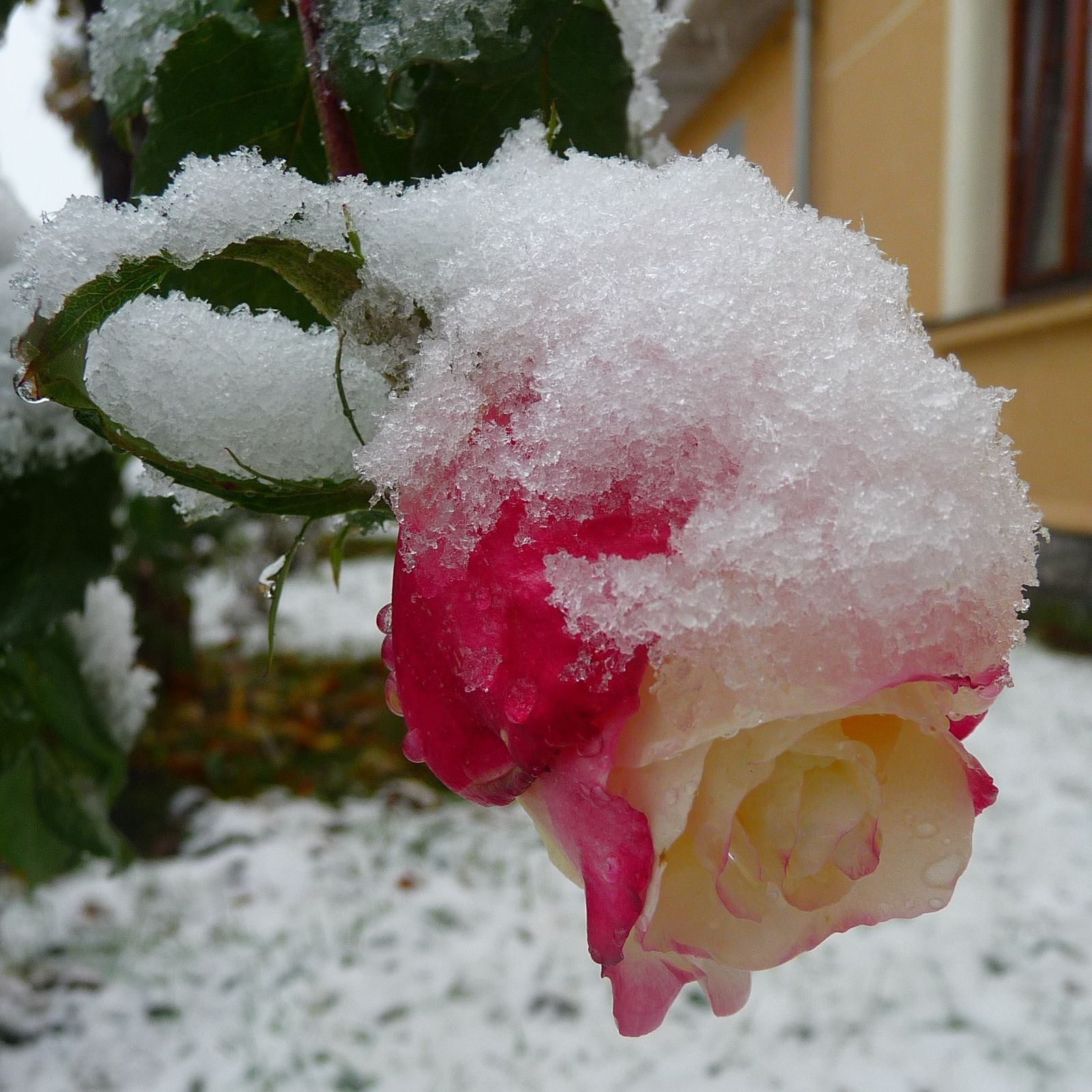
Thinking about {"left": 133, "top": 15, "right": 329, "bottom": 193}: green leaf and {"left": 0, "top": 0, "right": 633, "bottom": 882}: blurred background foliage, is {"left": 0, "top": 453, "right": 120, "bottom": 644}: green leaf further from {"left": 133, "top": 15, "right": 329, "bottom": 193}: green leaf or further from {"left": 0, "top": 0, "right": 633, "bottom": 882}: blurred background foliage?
{"left": 133, "top": 15, "right": 329, "bottom": 193}: green leaf

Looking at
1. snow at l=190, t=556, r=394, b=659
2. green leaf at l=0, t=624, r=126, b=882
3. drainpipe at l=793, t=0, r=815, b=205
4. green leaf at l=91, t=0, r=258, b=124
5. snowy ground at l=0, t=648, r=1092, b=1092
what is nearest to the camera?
green leaf at l=91, t=0, r=258, b=124

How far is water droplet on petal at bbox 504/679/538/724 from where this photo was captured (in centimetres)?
20

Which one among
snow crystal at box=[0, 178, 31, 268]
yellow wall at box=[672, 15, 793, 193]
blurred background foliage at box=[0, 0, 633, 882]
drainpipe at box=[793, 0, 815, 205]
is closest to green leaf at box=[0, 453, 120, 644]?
blurred background foliage at box=[0, 0, 633, 882]

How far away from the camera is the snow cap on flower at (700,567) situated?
7.6 inches

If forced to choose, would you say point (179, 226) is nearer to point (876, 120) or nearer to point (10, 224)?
point (10, 224)

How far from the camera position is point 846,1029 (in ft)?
4.99

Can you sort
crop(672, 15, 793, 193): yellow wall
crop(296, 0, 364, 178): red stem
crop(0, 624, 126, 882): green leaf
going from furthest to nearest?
crop(672, 15, 793, 193): yellow wall, crop(0, 624, 126, 882): green leaf, crop(296, 0, 364, 178): red stem

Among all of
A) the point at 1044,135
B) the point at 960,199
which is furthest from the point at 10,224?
the point at 1044,135

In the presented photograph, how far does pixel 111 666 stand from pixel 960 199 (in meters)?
3.02

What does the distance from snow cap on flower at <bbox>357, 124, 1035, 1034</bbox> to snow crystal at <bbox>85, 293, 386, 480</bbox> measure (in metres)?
0.05

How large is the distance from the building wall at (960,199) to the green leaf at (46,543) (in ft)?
8.94

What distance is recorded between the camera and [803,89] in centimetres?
384

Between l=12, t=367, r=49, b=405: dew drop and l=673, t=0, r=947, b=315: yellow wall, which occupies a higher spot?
l=12, t=367, r=49, b=405: dew drop

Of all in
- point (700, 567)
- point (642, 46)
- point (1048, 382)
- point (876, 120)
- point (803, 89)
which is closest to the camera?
point (700, 567)
